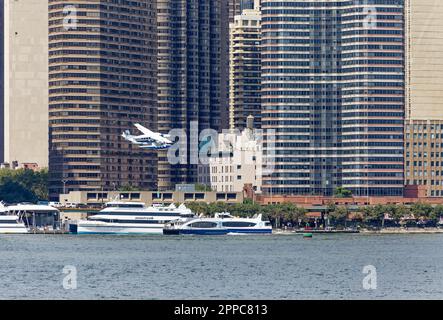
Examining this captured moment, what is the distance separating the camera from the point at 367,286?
86312 mm

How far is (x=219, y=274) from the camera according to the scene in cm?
10256

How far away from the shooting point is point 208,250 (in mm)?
165750

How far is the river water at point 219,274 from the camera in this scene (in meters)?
77.2

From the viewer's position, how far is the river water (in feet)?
253

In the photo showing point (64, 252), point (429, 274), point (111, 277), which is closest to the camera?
point (111, 277)

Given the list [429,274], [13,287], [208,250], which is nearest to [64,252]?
[208,250]
